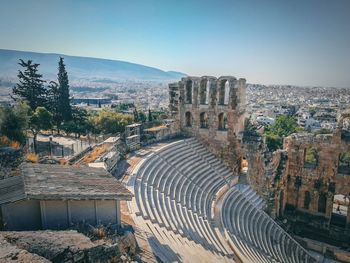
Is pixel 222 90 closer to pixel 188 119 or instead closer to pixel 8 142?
pixel 188 119

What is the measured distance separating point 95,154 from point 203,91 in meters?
11.1

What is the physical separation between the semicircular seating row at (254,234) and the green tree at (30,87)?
24.2 meters

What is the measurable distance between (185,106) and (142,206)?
1322cm

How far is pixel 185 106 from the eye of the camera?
2381 centimetres

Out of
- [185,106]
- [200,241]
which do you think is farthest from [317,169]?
[200,241]

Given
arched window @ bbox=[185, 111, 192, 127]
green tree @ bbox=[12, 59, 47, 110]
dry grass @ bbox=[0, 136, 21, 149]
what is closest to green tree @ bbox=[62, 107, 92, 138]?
green tree @ bbox=[12, 59, 47, 110]

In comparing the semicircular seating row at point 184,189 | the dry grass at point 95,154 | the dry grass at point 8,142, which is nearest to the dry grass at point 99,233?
the semicircular seating row at point 184,189

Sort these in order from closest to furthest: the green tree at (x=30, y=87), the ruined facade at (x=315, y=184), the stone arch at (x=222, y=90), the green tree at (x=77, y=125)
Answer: the ruined facade at (x=315, y=184) → the stone arch at (x=222, y=90) → the green tree at (x=77, y=125) → the green tree at (x=30, y=87)

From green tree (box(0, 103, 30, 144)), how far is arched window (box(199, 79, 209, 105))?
13.6m

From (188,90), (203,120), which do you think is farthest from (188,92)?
(203,120)

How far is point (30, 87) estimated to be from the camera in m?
30.3

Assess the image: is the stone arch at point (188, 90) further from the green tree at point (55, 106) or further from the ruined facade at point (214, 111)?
the green tree at point (55, 106)

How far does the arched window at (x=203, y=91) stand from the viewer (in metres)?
23.0

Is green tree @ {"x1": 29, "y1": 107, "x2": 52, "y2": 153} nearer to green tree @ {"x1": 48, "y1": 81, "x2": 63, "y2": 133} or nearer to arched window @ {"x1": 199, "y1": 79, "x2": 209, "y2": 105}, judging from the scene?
green tree @ {"x1": 48, "y1": 81, "x2": 63, "y2": 133}
